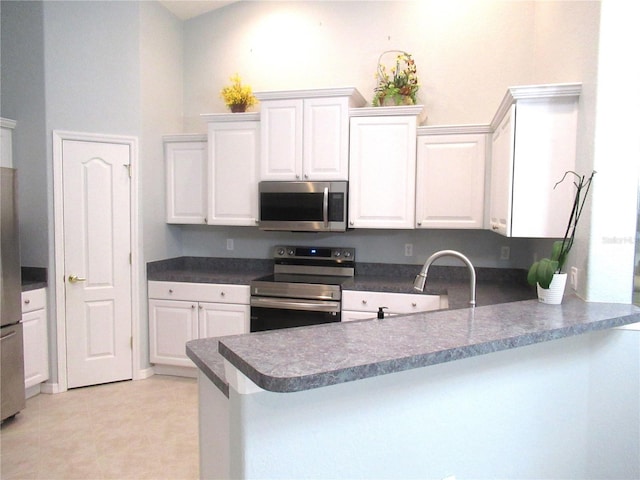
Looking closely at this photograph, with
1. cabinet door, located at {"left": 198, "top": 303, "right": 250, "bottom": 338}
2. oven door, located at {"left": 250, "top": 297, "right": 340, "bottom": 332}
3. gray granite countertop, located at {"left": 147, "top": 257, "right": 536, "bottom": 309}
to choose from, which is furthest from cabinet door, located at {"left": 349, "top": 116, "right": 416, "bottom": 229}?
cabinet door, located at {"left": 198, "top": 303, "right": 250, "bottom": 338}

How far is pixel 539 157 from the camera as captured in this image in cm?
228

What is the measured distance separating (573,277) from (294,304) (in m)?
1.97

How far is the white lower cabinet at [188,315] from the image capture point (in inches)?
141

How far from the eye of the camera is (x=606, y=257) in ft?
6.32

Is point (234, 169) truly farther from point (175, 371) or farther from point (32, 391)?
point (32, 391)

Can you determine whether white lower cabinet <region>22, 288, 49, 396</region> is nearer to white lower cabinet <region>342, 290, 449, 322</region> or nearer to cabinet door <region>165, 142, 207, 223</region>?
cabinet door <region>165, 142, 207, 223</region>

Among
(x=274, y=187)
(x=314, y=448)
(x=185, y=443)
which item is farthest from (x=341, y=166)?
(x=314, y=448)

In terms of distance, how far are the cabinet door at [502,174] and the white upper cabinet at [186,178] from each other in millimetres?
2475

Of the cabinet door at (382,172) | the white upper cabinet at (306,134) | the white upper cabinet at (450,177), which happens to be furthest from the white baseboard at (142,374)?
the white upper cabinet at (450,177)

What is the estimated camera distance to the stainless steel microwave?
3.49 metres

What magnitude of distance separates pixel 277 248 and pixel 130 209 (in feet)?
4.32

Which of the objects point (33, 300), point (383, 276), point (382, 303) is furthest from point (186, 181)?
point (382, 303)

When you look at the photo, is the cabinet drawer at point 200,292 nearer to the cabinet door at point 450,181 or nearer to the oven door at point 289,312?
the oven door at point 289,312

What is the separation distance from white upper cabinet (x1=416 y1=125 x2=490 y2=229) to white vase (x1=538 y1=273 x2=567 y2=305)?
1519mm
